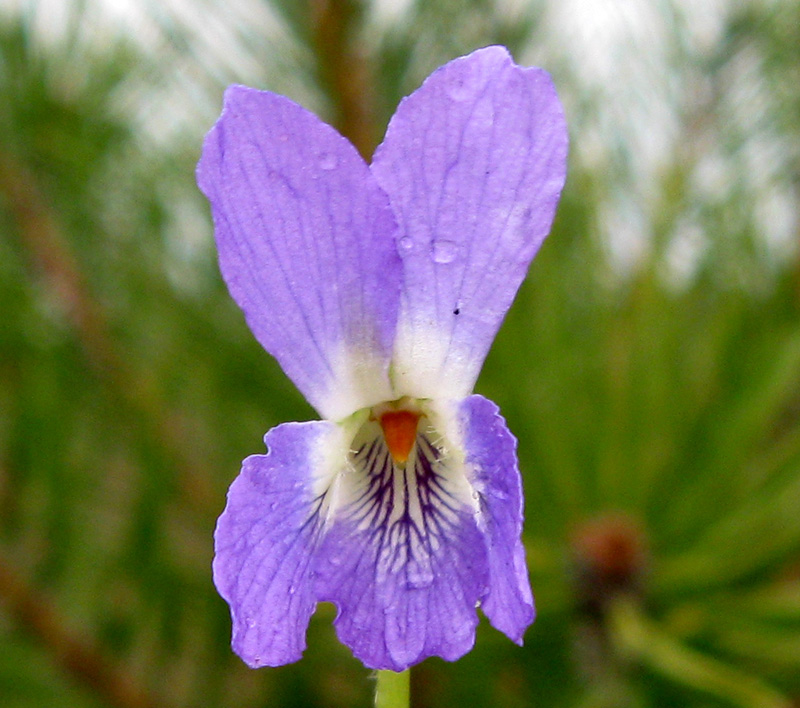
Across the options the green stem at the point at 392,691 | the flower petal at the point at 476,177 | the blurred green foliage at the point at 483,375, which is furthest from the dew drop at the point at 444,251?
the blurred green foliage at the point at 483,375

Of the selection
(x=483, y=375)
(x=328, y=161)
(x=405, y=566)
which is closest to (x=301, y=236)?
(x=328, y=161)

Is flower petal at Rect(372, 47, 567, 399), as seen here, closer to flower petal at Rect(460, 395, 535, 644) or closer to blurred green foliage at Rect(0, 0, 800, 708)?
flower petal at Rect(460, 395, 535, 644)

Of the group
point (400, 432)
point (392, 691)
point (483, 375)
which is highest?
point (483, 375)

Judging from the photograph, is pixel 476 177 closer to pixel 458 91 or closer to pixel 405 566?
pixel 458 91

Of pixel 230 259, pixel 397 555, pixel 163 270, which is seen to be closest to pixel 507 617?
pixel 397 555

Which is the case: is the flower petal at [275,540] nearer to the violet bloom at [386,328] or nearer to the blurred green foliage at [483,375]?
the violet bloom at [386,328]

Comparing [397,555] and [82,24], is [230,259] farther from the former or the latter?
[82,24]

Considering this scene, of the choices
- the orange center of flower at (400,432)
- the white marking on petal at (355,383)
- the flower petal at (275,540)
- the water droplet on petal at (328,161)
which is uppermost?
the water droplet on petal at (328,161)
